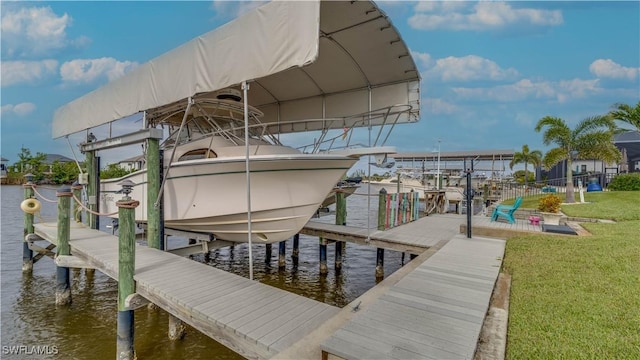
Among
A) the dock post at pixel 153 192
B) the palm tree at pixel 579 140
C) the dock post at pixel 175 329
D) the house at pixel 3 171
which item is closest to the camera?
the dock post at pixel 175 329

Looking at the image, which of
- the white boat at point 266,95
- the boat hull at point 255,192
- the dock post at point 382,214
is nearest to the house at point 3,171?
the white boat at point 266,95

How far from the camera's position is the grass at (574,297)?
2.74 meters

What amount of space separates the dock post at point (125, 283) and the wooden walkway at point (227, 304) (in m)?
0.16

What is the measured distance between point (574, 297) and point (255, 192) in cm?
476

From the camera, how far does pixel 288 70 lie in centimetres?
684

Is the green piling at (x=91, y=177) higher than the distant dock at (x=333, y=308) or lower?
higher

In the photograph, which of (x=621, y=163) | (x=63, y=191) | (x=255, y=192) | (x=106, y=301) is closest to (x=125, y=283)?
(x=255, y=192)

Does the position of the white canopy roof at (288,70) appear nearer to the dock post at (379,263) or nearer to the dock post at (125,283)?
the dock post at (125,283)

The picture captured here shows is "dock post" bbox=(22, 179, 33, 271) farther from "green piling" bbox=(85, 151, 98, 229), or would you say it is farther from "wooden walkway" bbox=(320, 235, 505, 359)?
"wooden walkway" bbox=(320, 235, 505, 359)

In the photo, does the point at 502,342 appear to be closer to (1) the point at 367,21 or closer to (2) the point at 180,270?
(2) the point at 180,270

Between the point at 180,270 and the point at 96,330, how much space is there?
243cm

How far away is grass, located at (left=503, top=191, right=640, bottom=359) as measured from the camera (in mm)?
2744

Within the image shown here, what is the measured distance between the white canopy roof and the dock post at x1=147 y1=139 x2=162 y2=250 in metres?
0.88

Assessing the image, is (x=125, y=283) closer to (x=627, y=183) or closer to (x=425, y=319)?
(x=425, y=319)
